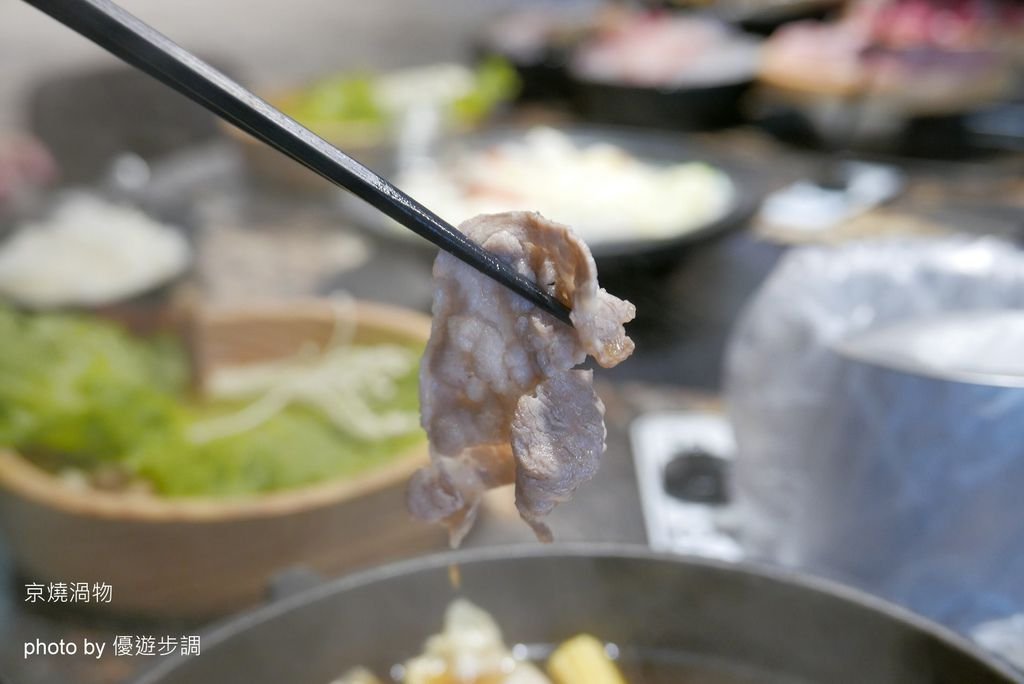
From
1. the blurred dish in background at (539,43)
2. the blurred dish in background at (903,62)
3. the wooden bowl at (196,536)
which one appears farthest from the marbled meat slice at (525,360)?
the blurred dish in background at (539,43)

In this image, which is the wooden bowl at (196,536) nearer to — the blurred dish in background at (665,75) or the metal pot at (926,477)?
the metal pot at (926,477)

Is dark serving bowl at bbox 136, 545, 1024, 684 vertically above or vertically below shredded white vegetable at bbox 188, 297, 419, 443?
Answer: below

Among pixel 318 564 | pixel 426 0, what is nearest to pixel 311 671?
pixel 318 564

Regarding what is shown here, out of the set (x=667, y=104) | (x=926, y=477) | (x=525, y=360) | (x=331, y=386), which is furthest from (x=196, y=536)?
(x=667, y=104)

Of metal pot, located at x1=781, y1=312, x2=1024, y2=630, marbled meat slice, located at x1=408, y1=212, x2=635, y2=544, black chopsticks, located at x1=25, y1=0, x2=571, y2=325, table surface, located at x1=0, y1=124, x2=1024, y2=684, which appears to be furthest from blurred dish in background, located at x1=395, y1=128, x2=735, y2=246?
black chopsticks, located at x1=25, y1=0, x2=571, y2=325

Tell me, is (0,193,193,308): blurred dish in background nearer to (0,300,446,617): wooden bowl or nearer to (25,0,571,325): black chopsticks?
(0,300,446,617): wooden bowl

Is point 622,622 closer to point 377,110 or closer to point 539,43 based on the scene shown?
point 377,110

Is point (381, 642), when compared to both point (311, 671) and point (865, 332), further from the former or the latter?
point (865, 332)
